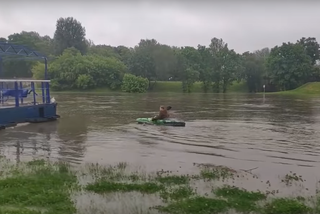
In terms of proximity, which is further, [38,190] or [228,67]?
[228,67]

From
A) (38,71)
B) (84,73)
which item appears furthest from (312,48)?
(38,71)

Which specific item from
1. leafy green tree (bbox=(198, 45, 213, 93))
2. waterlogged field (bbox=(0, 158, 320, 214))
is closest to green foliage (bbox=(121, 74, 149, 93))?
leafy green tree (bbox=(198, 45, 213, 93))

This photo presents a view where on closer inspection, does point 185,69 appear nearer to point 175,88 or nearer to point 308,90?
point 175,88

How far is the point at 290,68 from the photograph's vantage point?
281 feet

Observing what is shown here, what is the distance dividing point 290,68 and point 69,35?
217 ft

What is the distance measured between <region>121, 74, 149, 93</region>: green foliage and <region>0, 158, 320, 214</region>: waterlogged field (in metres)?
72.6

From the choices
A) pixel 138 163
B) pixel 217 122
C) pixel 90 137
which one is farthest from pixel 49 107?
pixel 138 163

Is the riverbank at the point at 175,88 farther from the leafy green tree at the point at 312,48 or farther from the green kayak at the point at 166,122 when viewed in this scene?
the green kayak at the point at 166,122

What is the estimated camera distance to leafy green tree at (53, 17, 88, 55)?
117312 mm

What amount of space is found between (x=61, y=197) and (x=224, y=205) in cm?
317

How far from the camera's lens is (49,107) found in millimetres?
23812

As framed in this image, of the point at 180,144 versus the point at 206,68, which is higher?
the point at 206,68

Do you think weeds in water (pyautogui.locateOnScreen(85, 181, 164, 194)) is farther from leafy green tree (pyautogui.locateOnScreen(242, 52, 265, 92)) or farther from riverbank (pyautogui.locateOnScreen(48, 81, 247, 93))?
leafy green tree (pyautogui.locateOnScreen(242, 52, 265, 92))

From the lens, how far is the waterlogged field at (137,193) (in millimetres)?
7301
